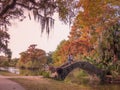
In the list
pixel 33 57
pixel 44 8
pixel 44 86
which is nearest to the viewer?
pixel 44 8

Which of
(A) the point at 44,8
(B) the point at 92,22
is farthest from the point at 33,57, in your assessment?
(A) the point at 44,8

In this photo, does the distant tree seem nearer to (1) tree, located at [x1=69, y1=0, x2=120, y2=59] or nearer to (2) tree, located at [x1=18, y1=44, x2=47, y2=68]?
(1) tree, located at [x1=69, y1=0, x2=120, y2=59]

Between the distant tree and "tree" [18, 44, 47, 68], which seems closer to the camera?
the distant tree

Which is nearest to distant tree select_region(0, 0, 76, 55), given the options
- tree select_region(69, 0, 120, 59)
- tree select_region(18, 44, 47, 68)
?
tree select_region(69, 0, 120, 59)

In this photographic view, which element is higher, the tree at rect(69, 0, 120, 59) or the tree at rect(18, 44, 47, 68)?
the tree at rect(18, 44, 47, 68)

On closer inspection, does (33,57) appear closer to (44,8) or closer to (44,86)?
(44,86)

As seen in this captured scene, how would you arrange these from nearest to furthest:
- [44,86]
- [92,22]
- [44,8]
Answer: [44,8]
[44,86]
[92,22]

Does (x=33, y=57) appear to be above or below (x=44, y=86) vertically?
above

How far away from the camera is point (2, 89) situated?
18.8 metres

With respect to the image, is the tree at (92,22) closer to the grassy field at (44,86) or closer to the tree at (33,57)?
the grassy field at (44,86)

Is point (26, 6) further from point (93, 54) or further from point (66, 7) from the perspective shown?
point (93, 54)

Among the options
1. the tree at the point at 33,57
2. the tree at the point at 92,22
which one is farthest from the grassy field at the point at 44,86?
the tree at the point at 33,57

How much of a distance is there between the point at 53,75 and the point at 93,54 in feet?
62.0

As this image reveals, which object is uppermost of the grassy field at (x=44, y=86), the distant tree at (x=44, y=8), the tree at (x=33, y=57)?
the tree at (x=33, y=57)
